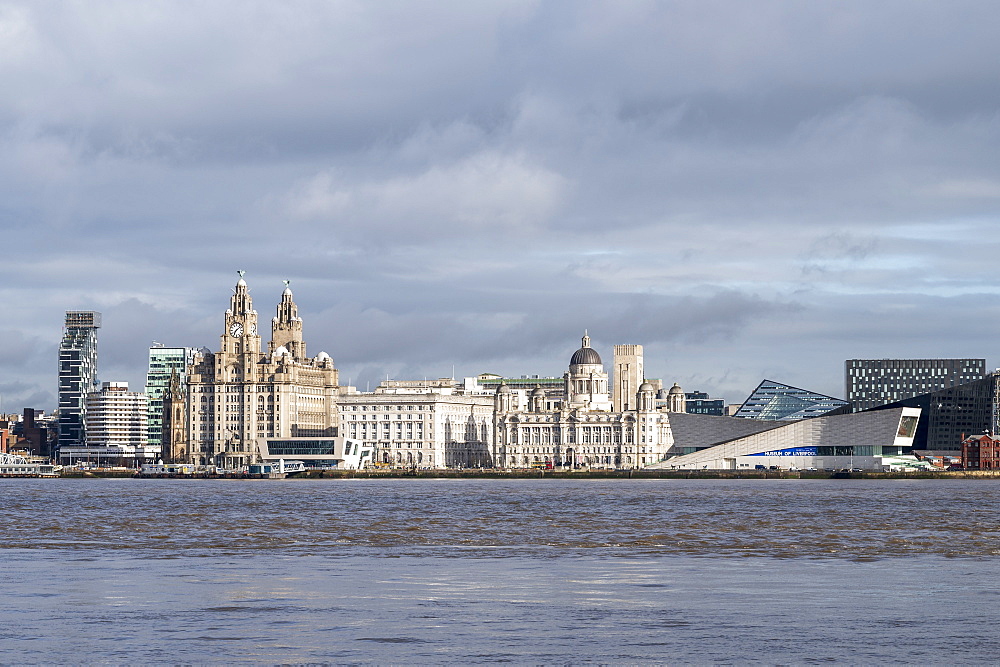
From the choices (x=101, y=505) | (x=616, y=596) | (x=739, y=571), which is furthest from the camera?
(x=101, y=505)

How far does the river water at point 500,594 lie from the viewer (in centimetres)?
2542

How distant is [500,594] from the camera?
3359cm

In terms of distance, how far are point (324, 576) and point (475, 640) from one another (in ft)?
40.2

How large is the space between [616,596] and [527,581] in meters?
4.13

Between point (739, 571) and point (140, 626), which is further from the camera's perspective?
point (739, 571)

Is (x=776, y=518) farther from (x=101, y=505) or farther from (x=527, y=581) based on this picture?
(x=101, y=505)

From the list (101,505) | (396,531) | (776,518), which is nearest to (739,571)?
(396,531)

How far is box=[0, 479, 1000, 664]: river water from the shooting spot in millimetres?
25422

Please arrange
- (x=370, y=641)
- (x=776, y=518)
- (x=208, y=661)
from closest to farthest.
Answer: (x=208, y=661), (x=370, y=641), (x=776, y=518)

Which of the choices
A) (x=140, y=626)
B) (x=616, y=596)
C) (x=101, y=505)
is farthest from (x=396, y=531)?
(x=101, y=505)

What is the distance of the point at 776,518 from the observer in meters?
73.4

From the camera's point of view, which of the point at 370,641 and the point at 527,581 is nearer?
the point at 370,641

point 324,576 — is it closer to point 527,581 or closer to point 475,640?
point 527,581

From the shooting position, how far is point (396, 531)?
59781 millimetres
